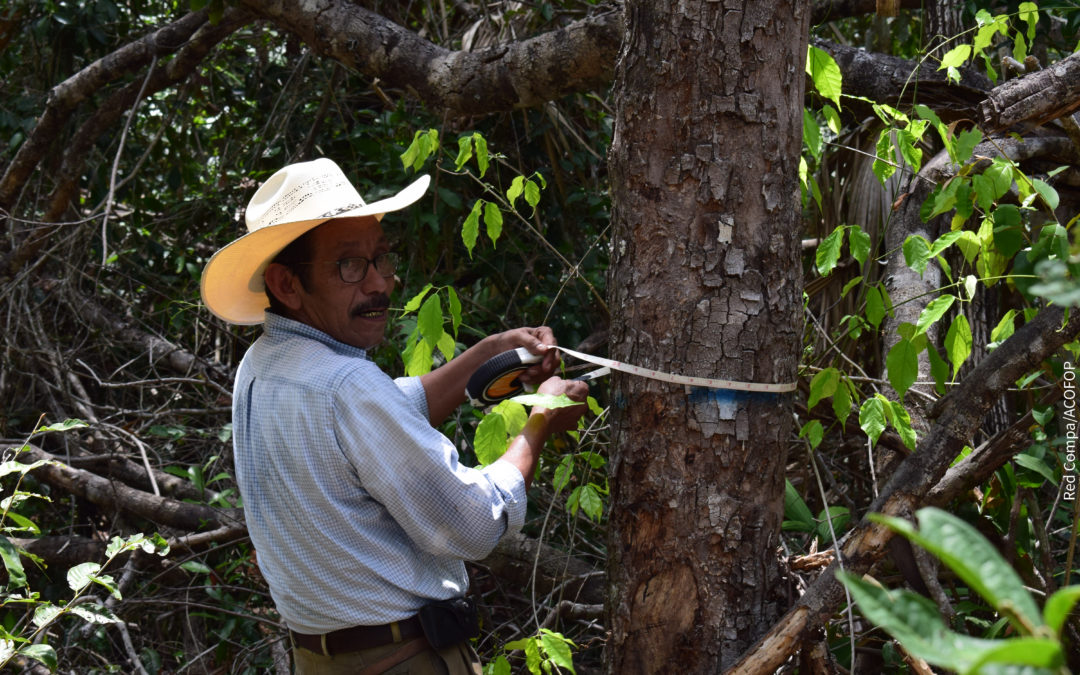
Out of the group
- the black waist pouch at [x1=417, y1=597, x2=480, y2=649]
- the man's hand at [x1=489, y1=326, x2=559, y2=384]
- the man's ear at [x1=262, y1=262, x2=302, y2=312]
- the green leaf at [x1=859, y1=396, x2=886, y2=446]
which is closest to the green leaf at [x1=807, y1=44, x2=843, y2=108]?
the green leaf at [x1=859, y1=396, x2=886, y2=446]

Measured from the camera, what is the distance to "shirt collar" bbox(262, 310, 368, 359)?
7.94ft

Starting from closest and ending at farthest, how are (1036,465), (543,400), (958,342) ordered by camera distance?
(543,400) → (958,342) → (1036,465)

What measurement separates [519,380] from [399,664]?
2.44 ft

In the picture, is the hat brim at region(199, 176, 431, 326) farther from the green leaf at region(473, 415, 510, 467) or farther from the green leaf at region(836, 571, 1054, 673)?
the green leaf at region(836, 571, 1054, 673)

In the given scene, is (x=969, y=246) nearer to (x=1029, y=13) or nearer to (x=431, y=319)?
(x=1029, y=13)

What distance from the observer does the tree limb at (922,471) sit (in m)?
1.90

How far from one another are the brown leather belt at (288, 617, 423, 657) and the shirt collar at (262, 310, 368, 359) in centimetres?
68

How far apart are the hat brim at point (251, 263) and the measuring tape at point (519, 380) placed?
0.47 metres

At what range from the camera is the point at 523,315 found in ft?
14.0

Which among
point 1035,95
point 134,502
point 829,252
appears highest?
point 1035,95

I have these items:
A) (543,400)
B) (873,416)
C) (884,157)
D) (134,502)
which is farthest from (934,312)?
(134,502)

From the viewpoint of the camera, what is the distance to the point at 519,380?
8.15 ft

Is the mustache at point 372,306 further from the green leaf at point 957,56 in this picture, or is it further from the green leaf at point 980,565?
the green leaf at point 980,565

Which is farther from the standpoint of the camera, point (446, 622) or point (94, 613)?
point (94, 613)
